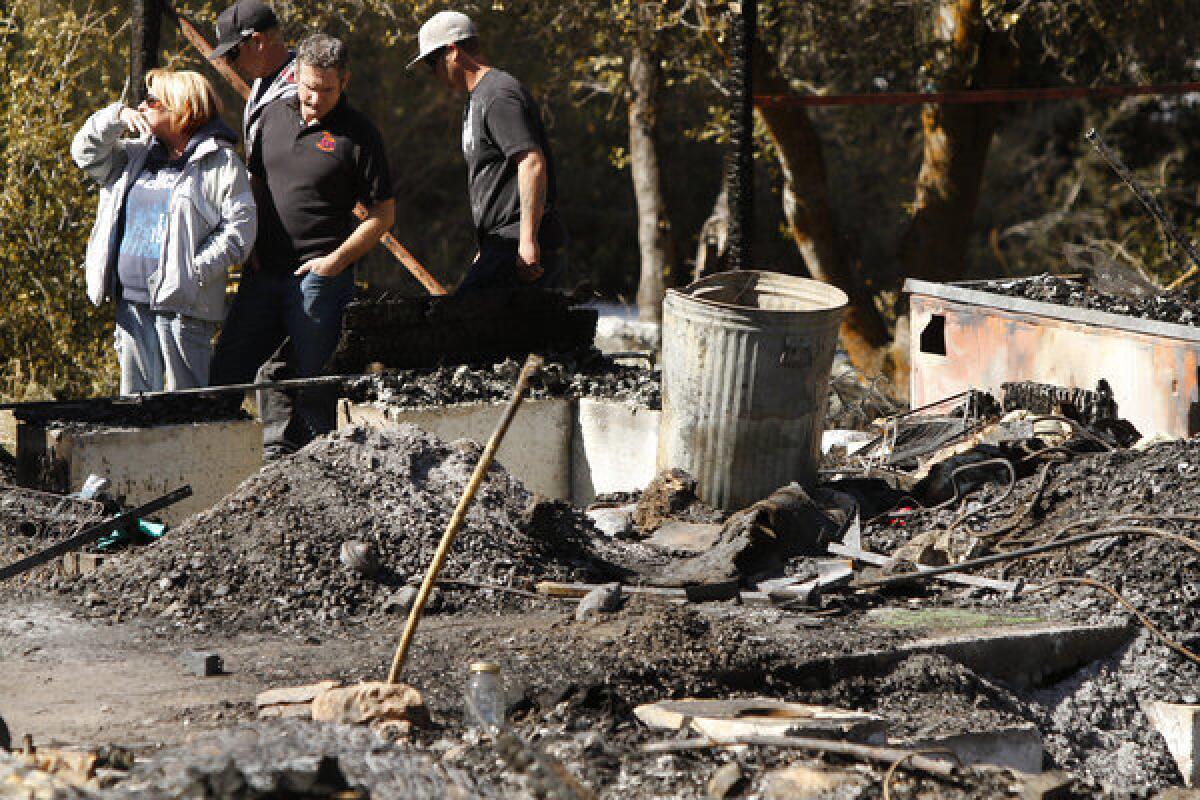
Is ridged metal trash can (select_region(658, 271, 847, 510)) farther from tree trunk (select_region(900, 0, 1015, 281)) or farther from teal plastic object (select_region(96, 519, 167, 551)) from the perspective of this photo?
tree trunk (select_region(900, 0, 1015, 281))

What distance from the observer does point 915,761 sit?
4820 mm

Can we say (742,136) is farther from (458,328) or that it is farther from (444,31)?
(444,31)

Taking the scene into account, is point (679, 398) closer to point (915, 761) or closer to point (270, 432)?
point (270, 432)

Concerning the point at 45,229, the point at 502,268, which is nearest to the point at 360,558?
the point at 502,268

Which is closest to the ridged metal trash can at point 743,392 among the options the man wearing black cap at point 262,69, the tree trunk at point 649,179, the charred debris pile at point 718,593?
the charred debris pile at point 718,593

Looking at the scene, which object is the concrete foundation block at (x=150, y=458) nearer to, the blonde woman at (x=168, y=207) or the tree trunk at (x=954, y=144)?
the blonde woman at (x=168, y=207)

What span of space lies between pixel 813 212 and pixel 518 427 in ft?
18.2

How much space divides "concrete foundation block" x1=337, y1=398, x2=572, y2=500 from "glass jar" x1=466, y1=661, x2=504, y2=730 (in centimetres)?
347

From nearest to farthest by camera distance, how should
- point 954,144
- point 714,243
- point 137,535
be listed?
point 137,535 → point 954,144 → point 714,243

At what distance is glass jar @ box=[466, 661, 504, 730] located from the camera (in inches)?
193

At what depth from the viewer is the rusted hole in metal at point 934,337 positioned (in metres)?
9.55

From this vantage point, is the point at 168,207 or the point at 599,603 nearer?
the point at 599,603

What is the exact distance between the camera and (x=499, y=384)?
28.7 feet

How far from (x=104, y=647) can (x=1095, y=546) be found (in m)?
4.06
